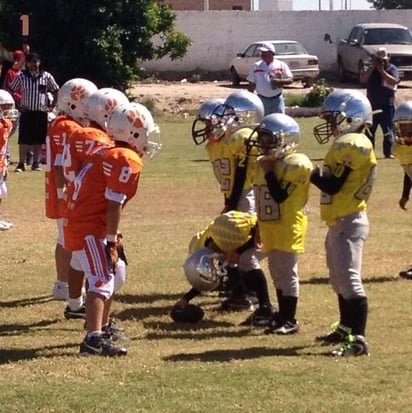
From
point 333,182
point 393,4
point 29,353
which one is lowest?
point 29,353

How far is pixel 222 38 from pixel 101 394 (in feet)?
119

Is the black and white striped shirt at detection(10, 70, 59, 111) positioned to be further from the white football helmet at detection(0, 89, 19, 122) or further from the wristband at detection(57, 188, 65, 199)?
the wristband at detection(57, 188, 65, 199)

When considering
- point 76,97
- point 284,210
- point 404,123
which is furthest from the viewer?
point 404,123

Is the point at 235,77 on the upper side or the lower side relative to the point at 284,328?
upper

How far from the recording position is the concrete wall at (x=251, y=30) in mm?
42219

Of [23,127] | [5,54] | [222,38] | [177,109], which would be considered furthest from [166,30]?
[23,127]

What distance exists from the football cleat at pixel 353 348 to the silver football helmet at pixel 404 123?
2514 millimetres

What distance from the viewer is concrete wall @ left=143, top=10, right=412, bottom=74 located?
42219 mm

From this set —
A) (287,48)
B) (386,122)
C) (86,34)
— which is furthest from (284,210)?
(287,48)

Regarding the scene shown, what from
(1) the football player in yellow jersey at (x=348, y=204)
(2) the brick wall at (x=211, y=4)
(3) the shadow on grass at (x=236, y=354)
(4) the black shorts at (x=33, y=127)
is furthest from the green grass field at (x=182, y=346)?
(2) the brick wall at (x=211, y=4)

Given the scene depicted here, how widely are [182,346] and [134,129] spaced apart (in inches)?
63.3

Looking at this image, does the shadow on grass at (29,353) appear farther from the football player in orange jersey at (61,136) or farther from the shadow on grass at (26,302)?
the shadow on grass at (26,302)

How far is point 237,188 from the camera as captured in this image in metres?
9.32

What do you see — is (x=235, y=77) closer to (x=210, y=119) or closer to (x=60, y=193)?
(x=210, y=119)
